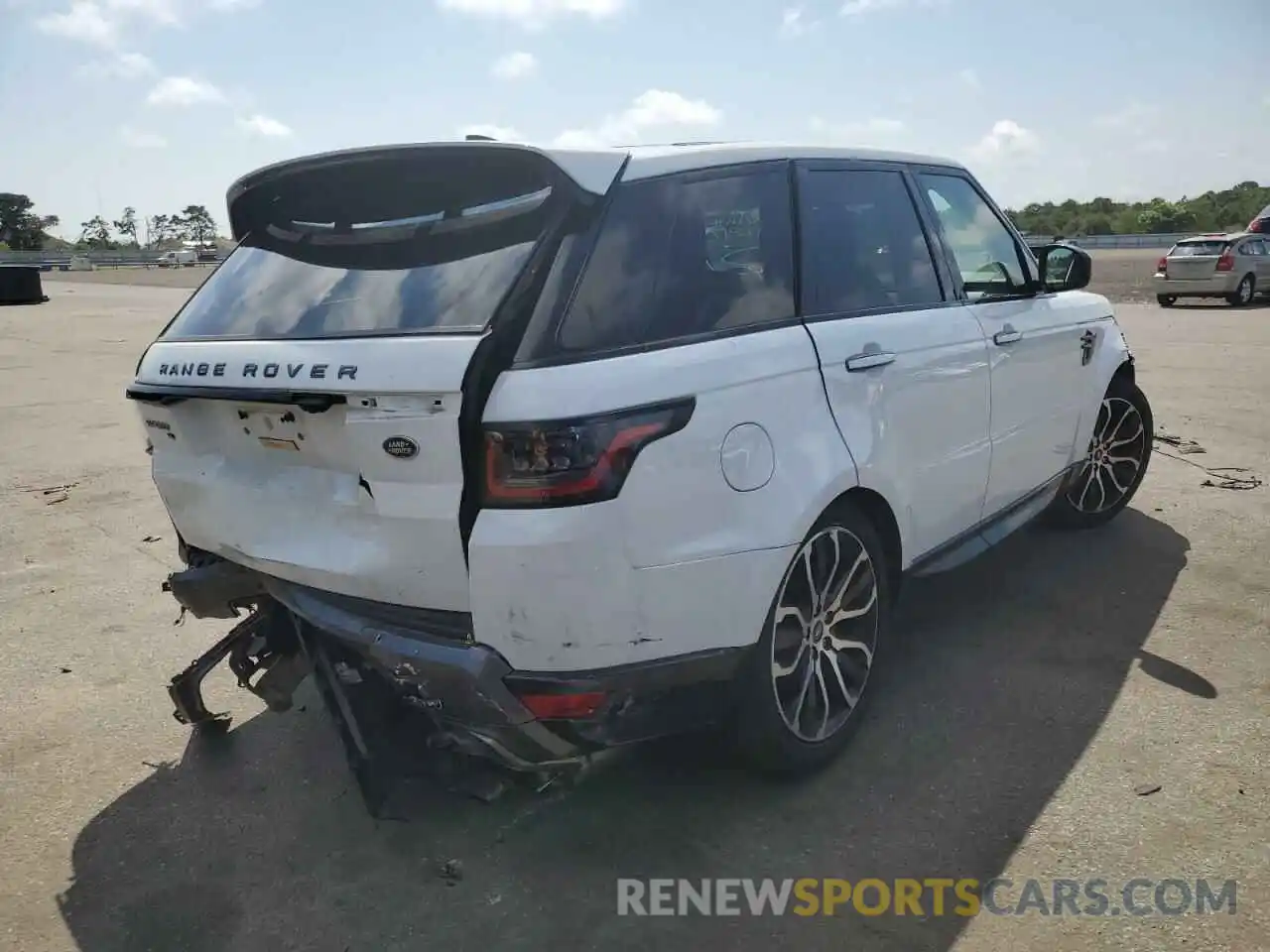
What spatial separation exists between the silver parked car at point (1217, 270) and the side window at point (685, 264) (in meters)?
19.5

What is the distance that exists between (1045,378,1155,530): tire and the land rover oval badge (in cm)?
393

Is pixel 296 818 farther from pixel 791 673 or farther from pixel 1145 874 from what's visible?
pixel 1145 874

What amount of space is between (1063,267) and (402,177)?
3.23 meters

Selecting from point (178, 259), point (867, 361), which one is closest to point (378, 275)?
point (867, 361)

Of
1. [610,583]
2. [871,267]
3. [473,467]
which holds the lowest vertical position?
[610,583]

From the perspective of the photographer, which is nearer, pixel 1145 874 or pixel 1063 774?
pixel 1145 874

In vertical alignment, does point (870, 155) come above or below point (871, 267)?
above

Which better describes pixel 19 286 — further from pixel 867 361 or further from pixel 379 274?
pixel 867 361

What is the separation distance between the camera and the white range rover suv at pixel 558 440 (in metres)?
2.42

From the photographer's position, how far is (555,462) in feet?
7.75

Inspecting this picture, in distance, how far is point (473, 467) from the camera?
239cm

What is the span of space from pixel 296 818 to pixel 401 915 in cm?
64

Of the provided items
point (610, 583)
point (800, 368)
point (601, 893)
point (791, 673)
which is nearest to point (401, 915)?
point (601, 893)

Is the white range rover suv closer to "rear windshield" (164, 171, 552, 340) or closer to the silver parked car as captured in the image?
"rear windshield" (164, 171, 552, 340)
